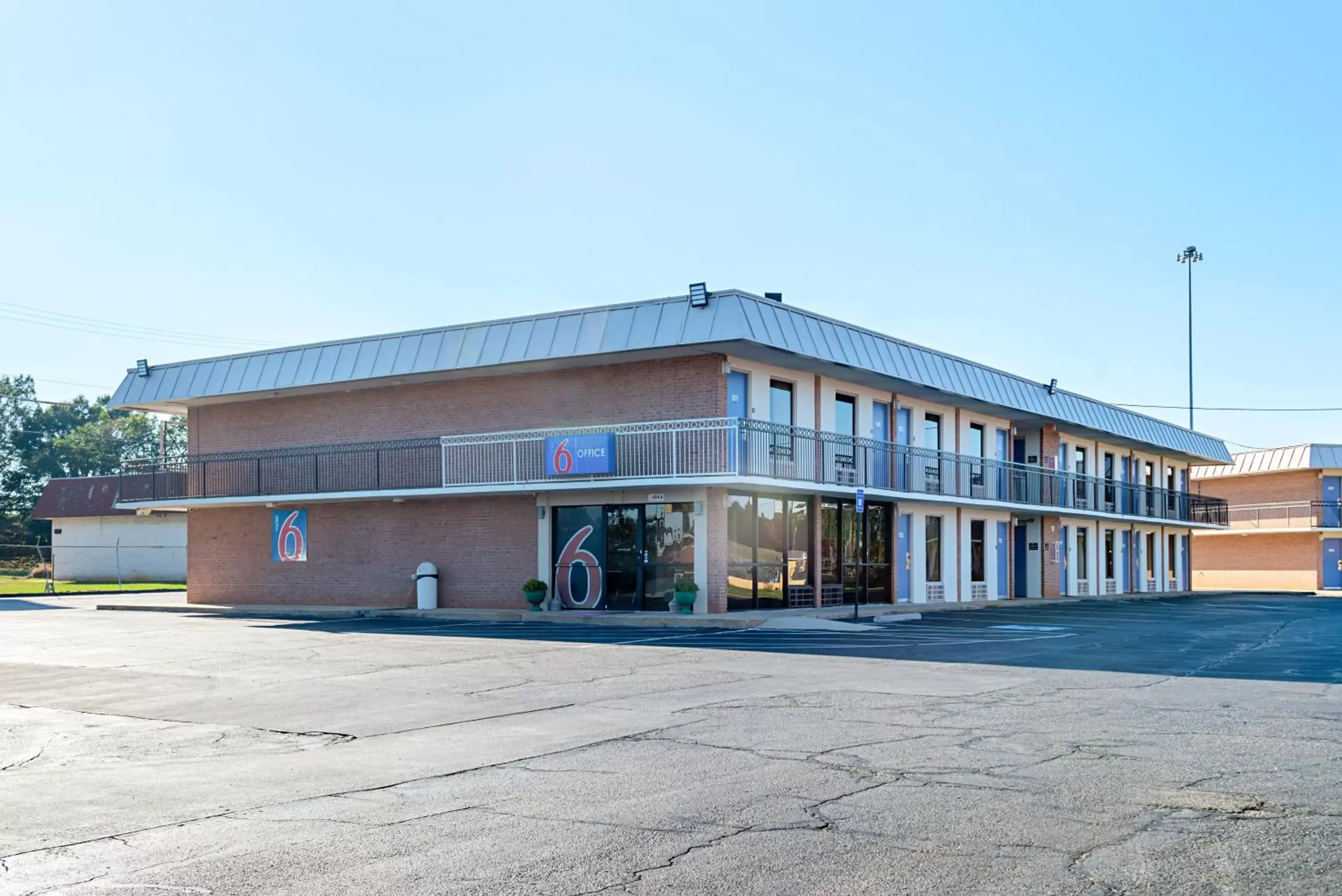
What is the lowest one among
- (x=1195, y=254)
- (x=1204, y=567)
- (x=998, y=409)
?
(x=1204, y=567)

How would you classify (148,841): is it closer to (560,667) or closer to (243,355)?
(560,667)

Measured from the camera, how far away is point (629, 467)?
2659 cm

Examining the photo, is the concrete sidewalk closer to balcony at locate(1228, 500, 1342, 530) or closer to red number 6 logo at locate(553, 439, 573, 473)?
red number 6 logo at locate(553, 439, 573, 473)

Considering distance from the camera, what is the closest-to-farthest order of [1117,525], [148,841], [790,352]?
[148,841]
[790,352]
[1117,525]

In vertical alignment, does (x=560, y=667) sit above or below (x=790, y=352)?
below

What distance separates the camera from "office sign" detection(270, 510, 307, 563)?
33.0 m

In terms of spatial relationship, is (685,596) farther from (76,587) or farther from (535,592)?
(76,587)

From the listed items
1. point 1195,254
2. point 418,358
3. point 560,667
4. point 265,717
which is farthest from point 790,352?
point 1195,254

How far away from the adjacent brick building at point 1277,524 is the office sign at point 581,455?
41488mm

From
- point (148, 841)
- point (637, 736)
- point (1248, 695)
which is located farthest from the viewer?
point (1248, 695)

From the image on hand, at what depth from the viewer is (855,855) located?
624cm

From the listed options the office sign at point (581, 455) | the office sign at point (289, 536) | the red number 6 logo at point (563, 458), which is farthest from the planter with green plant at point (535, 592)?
the office sign at point (289, 536)

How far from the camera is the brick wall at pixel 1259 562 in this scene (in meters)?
58.7

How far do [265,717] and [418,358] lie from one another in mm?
17961
